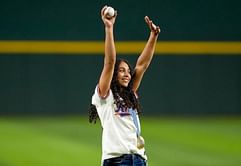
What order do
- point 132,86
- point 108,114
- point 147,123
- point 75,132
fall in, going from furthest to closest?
point 147,123, point 75,132, point 132,86, point 108,114

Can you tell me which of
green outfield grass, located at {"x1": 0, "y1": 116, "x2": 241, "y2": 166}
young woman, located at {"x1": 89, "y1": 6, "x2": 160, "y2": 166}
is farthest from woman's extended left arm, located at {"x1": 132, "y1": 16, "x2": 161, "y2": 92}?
green outfield grass, located at {"x1": 0, "y1": 116, "x2": 241, "y2": 166}

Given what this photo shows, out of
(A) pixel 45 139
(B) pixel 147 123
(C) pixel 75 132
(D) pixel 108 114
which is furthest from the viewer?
(B) pixel 147 123

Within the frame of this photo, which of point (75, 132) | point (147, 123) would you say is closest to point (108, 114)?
point (75, 132)

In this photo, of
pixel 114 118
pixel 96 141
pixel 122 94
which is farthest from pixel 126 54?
pixel 114 118

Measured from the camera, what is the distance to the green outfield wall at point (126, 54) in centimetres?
1473

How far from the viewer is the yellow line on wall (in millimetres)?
14734

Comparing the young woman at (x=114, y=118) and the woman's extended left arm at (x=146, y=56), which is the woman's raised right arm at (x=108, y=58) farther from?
the woman's extended left arm at (x=146, y=56)

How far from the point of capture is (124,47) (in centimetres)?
1502

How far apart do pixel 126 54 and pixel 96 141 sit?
176 inches

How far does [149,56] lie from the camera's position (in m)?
5.11

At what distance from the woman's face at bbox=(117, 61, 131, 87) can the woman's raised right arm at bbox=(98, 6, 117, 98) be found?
9.4 inches
